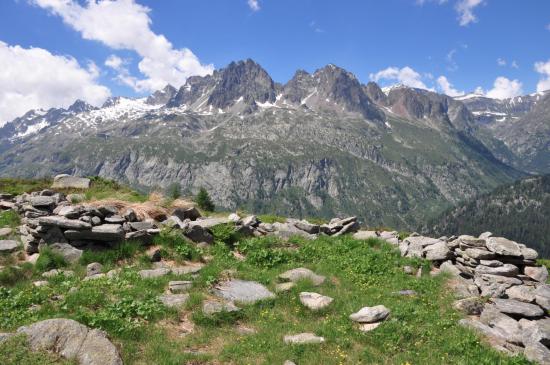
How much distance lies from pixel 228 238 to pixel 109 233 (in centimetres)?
683

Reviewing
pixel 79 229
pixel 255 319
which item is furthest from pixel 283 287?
pixel 79 229

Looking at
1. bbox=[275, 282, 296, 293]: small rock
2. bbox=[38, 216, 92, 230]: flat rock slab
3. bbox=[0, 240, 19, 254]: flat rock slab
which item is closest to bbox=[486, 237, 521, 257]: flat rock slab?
bbox=[275, 282, 296, 293]: small rock

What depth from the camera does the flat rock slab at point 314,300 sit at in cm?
1632

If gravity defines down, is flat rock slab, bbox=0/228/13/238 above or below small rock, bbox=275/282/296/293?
above

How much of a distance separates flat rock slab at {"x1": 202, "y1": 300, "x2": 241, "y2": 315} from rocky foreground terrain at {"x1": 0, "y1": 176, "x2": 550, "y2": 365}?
0.15ft

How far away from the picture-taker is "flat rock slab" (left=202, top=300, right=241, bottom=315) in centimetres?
1497

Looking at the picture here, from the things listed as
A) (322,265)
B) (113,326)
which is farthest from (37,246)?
(322,265)

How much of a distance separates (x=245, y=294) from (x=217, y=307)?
2.07 meters

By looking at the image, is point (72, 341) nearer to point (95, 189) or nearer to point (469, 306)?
point (469, 306)

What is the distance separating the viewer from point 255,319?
1536 centimetres

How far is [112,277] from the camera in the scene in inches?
674

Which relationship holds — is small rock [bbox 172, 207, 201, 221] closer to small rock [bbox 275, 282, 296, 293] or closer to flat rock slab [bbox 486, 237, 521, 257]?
small rock [bbox 275, 282, 296, 293]

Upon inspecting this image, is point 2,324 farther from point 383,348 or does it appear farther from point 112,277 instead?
point 383,348

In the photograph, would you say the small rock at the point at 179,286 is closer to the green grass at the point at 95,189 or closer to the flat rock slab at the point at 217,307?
the flat rock slab at the point at 217,307
